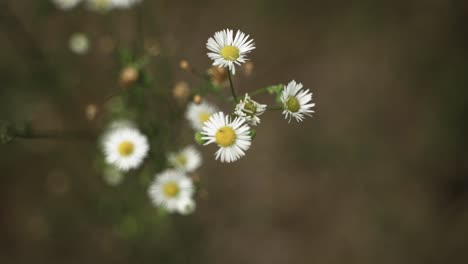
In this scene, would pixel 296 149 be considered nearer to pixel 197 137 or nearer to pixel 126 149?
pixel 126 149

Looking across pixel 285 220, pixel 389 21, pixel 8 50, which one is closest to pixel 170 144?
pixel 285 220

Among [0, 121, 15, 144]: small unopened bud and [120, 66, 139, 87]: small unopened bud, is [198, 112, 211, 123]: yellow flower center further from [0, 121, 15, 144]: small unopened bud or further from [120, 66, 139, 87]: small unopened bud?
[0, 121, 15, 144]: small unopened bud

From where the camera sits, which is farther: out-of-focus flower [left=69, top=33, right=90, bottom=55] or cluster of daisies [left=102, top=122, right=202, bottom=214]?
out-of-focus flower [left=69, top=33, right=90, bottom=55]

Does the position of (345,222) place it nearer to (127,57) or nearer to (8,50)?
(127,57)

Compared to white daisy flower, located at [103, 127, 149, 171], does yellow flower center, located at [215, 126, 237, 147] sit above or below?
below

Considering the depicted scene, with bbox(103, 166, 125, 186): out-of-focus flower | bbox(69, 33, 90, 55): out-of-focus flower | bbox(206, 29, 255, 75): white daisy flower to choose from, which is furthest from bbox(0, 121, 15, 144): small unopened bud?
bbox(69, 33, 90, 55): out-of-focus flower

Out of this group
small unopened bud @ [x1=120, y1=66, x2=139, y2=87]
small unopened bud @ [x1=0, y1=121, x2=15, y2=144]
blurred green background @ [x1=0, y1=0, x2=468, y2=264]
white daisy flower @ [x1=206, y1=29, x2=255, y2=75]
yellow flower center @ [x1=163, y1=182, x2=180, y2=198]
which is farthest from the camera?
blurred green background @ [x1=0, y1=0, x2=468, y2=264]

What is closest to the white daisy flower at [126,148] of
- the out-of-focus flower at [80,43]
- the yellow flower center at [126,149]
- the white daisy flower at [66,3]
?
the yellow flower center at [126,149]
